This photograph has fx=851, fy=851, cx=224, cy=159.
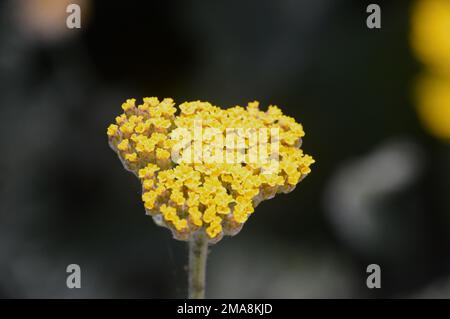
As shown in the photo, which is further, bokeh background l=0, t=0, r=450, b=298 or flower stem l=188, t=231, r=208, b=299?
bokeh background l=0, t=0, r=450, b=298

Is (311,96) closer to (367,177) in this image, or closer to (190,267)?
(367,177)

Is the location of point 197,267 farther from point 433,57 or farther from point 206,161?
point 433,57

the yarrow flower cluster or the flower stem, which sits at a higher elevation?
the yarrow flower cluster

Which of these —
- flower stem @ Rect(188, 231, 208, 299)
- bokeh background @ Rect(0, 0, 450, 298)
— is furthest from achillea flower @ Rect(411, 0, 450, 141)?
flower stem @ Rect(188, 231, 208, 299)

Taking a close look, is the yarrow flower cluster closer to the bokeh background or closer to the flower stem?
the flower stem

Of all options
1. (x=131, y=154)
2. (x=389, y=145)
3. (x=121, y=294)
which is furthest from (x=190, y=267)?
(x=389, y=145)

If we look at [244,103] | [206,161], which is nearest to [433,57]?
[244,103]

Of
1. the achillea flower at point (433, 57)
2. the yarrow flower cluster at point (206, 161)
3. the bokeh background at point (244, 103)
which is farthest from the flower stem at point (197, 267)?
the achillea flower at point (433, 57)
